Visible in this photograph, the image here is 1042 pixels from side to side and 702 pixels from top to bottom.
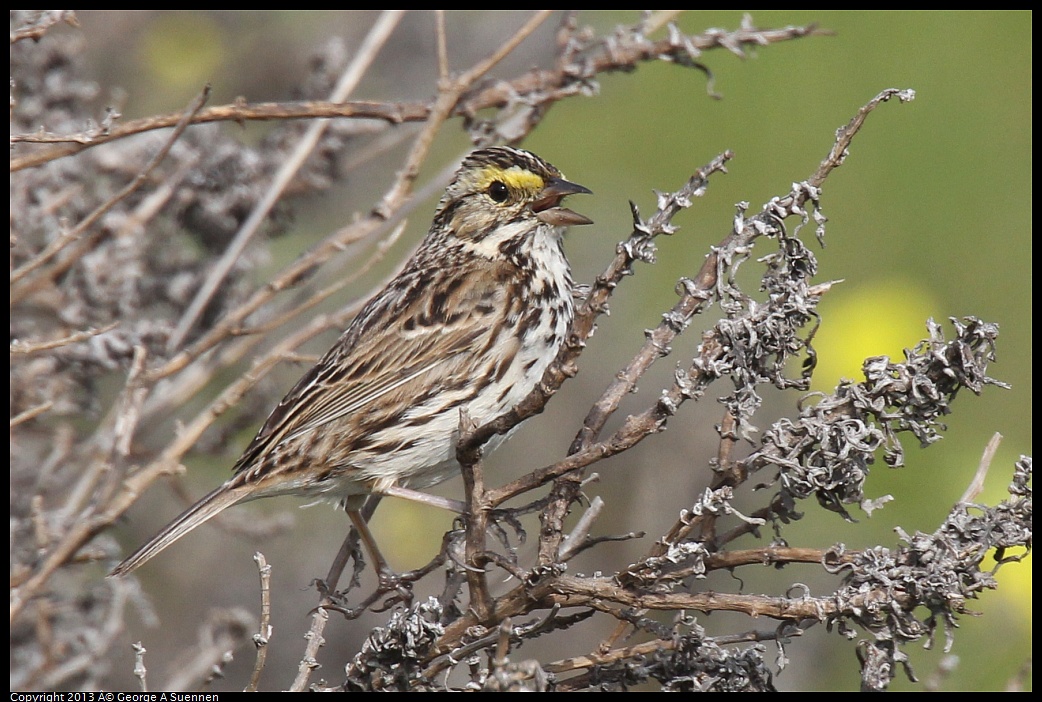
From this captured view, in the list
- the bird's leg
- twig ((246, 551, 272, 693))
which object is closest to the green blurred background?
the bird's leg

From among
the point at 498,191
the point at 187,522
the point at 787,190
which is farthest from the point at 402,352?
the point at 787,190

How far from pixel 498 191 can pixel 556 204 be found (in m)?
0.24

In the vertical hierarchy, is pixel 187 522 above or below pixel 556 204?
below

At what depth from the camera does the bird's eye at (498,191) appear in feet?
14.7

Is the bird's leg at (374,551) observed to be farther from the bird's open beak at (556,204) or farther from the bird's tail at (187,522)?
the bird's open beak at (556,204)

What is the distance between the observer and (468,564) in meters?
2.85

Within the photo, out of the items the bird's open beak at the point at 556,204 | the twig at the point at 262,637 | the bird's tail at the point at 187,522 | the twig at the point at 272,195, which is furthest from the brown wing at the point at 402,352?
the twig at the point at 262,637

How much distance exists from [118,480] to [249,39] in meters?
3.95

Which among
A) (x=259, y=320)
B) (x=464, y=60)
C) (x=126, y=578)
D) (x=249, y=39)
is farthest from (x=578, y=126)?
(x=126, y=578)

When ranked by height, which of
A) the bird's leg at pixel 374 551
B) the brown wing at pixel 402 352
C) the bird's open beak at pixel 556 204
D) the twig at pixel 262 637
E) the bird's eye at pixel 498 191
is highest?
the bird's eye at pixel 498 191

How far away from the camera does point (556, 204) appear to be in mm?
4422

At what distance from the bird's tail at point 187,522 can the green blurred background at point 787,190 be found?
4.60ft

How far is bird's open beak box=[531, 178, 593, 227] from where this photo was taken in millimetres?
4211

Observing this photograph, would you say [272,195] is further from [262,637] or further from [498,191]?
[262,637]
